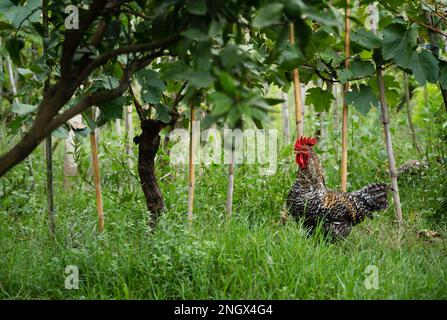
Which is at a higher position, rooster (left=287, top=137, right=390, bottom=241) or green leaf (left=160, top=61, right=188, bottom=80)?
green leaf (left=160, top=61, right=188, bottom=80)

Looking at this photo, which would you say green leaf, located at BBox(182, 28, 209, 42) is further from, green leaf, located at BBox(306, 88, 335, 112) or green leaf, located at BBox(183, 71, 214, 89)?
green leaf, located at BBox(306, 88, 335, 112)

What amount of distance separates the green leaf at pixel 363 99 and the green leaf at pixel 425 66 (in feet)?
1.31

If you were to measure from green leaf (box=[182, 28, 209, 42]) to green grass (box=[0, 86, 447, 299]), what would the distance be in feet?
4.93

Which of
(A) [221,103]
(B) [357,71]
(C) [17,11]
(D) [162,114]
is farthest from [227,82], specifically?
(B) [357,71]

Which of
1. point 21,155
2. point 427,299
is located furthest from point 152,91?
point 427,299

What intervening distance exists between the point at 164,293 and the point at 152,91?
4.08 ft

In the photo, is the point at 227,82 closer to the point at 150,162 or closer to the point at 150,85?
the point at 150,85

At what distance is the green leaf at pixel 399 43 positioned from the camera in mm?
3857

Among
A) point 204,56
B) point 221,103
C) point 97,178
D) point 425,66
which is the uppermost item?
point 425,66

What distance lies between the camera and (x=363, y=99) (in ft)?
13.8

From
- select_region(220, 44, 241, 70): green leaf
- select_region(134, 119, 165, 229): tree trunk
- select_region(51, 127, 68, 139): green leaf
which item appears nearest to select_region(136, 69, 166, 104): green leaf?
select_region(134, 119, 165, 229): tree trunk

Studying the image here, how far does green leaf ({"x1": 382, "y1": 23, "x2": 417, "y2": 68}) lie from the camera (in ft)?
12.7

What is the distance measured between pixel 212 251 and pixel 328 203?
3.68ft

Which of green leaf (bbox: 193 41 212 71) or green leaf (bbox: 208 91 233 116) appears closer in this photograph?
green leaf (bbox: 208 91 233 116)
